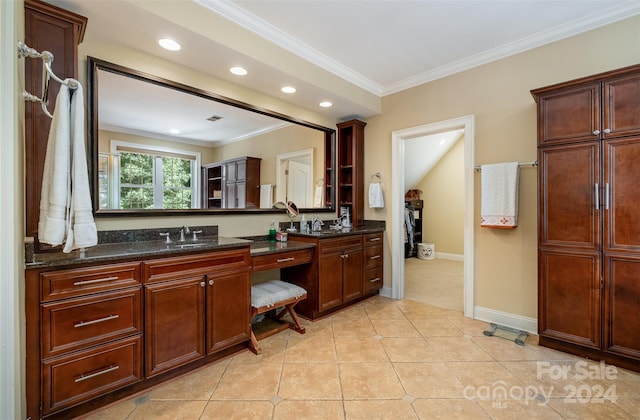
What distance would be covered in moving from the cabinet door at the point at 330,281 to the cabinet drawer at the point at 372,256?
485 mm

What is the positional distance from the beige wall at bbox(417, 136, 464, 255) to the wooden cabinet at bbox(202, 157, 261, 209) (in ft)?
15.9

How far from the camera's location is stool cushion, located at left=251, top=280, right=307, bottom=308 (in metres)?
2.40

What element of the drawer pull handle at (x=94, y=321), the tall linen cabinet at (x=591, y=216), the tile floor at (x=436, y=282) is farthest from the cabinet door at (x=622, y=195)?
the drawer pull handle at (x=94, y=321)

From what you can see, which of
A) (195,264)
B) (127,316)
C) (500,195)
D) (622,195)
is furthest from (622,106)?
(127,316)

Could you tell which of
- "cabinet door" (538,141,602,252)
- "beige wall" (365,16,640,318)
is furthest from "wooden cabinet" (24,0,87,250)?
"cabinet door" (538,141,602,252)

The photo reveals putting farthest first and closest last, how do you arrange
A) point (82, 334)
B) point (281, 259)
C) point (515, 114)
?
point (515, 114)
point (281, 259)
point (82, 334)

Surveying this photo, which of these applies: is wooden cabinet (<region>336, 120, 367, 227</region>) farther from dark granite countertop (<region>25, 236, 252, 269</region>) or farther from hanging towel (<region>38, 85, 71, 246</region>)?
hanging towel (<region>38, 85, 71, 246</region>)

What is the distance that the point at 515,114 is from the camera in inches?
109

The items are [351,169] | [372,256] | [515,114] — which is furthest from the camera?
[351,169]

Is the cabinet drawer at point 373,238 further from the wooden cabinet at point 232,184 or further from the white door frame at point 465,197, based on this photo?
the wooden cabinet at point 232,184

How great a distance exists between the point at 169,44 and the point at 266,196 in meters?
1.56

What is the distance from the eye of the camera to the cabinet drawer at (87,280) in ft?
4.76

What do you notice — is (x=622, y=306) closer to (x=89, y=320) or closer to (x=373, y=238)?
(x=373, y=238)

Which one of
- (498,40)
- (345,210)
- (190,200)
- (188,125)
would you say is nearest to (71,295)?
(190,200)
